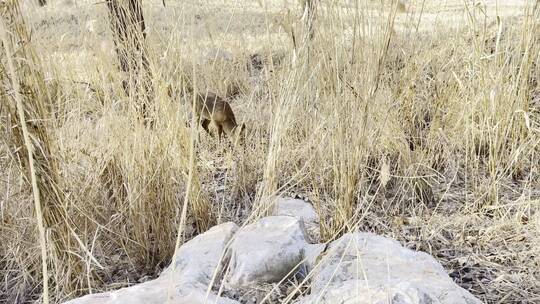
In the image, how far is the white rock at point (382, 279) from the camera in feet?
2.89

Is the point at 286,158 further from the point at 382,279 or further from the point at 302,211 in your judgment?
the point at 382,279

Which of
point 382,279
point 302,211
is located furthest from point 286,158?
point 382,279

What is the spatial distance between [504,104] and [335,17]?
65cm

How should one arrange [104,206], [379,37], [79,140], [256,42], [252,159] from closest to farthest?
[379,37], [104,206], [79,140], [252,159], [256,42]

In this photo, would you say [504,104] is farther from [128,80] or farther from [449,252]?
[128,80]

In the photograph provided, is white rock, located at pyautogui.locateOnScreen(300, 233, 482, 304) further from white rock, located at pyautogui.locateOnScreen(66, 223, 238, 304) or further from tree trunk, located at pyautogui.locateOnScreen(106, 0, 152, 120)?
tree trunk, located at pyautogui.locateOnScreen(106, 0, 152, 120)

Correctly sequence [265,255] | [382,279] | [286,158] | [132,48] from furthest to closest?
[286,158] < [132,48] < [265,255] < [382,279]

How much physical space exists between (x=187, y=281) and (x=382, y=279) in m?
0.38

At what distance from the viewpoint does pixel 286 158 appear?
1607 mm

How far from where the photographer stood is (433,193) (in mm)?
1644

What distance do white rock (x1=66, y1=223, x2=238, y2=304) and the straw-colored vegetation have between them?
0.29ft

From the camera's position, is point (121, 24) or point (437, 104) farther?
point (437, 104)

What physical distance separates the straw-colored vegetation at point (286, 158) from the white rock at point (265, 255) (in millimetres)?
94

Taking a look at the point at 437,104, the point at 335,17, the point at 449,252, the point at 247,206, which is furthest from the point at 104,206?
the point at 437,104
